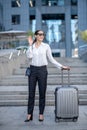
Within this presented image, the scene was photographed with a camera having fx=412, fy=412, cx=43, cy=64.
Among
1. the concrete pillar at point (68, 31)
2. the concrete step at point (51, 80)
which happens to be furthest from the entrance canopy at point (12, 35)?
the concrete pillar at point (68, 31)

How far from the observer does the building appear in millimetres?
73438

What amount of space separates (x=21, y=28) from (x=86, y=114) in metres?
64.7

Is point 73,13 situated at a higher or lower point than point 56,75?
higher

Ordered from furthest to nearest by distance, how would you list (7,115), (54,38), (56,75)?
(54,38) → (56,75) → (7,115)

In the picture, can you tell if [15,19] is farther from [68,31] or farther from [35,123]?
[35,123]

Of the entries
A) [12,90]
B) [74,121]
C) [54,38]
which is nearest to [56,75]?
[12,90]

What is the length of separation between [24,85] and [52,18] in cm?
6128

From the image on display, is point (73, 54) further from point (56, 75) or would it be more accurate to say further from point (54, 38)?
point (56, 75)

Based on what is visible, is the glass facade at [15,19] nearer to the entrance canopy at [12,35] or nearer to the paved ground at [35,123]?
the entrance canopy at [12,35]

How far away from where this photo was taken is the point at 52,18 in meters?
76.0

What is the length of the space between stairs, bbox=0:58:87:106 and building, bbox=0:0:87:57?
53.3 metres

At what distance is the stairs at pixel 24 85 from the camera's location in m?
12.1

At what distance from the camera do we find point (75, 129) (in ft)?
25.1

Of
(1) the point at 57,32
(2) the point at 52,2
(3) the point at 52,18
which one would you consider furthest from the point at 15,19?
(1) the point at 57,32
